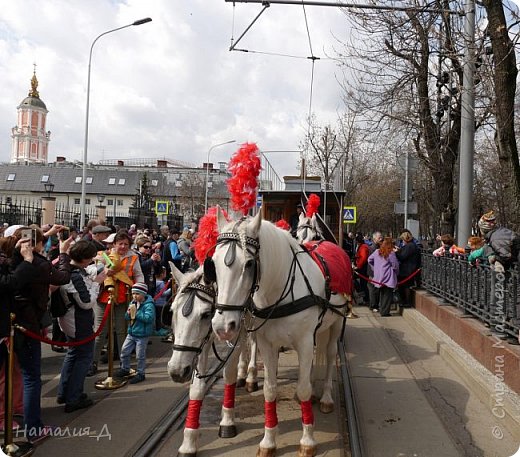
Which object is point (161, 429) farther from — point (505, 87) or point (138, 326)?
point (505, 87)

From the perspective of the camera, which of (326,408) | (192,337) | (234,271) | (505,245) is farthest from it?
(505,245)

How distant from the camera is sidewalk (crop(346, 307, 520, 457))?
4191 millimetres

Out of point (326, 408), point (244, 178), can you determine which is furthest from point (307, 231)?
point (244, 178)

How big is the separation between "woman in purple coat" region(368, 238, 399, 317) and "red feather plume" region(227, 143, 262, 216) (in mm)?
7612

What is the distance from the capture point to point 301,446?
12.8 feet

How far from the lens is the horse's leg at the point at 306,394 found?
387 centimetres

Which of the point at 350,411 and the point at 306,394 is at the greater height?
the point at 306,394

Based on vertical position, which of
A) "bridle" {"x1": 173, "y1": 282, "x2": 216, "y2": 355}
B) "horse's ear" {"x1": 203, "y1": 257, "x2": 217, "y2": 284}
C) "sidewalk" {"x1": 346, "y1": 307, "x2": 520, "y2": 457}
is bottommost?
"sidewalk" {"x1": 346, "y1": 307, "x2": 520, "y2": 457}

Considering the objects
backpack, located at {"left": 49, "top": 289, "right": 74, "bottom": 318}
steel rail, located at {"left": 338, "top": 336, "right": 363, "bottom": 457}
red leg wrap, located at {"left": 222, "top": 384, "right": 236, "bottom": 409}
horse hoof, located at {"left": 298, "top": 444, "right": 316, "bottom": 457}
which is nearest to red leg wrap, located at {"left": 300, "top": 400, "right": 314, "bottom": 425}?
horse hoof, located at {"left": 298, "top": 444, "right": 316, "bottom": 457}

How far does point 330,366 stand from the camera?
5.28 meters

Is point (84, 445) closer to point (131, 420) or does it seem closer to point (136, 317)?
point (131, 420)

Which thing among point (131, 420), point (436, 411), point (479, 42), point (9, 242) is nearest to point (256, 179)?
point (9, 242)

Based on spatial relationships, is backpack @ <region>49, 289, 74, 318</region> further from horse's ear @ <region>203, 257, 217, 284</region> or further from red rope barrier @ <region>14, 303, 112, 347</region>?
horse's ear @ <region>203, 257, 217, 284</region>

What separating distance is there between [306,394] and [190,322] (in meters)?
1.20
